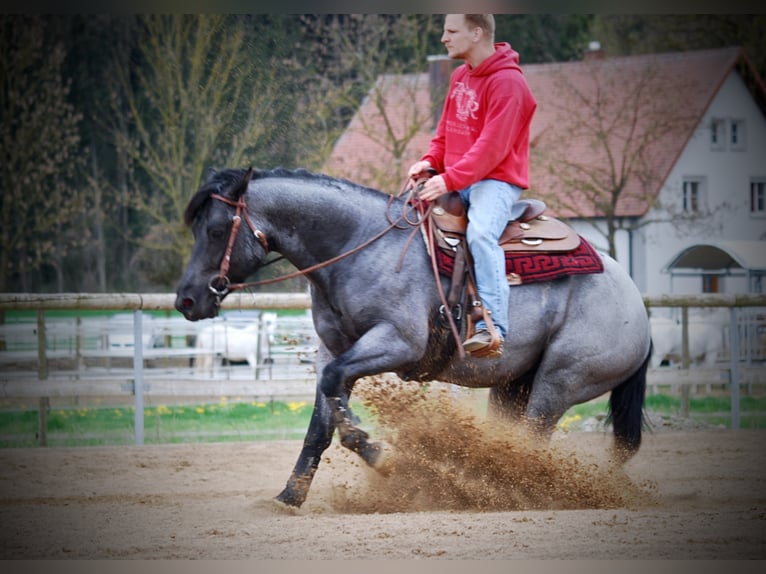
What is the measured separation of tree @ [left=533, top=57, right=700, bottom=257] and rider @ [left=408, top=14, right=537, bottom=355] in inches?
319

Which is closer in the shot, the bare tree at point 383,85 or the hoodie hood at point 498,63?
the hoodie hood at point 498,63

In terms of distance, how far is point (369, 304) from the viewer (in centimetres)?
471

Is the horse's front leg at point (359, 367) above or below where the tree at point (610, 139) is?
below

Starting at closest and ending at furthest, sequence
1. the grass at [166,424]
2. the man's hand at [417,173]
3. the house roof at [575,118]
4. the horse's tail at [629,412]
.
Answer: the man's hand at [417,173] < the horse's tail at [629,412] < the grass at [166,424] < the house roof at [575,118]

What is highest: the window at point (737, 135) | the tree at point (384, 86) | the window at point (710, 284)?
the tree at point (384, 86)

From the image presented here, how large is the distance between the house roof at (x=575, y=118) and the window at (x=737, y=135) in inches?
34.5

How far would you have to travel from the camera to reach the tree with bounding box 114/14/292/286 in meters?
8.34

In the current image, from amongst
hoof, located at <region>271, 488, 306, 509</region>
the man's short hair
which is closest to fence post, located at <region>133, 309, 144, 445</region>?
hoof, located at <region>271, 488, 306, 509</region>

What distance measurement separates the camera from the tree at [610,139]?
43.2ft

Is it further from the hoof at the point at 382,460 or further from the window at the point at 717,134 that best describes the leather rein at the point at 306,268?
the window at the point at 717,134

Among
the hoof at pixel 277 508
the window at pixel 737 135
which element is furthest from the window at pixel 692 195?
the hoof at pixel 277 508

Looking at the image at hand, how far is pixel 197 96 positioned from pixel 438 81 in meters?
5.45

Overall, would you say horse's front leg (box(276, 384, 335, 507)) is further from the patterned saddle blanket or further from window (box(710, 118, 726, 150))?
window (box(710, 118, 726, 150))

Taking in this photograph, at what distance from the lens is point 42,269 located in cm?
1231
